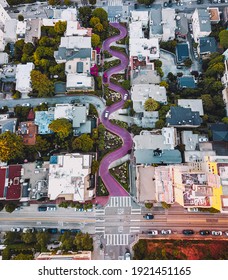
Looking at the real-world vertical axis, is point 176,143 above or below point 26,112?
below

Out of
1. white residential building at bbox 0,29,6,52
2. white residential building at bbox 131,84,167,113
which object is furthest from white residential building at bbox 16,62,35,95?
white residential building at bbox 131,84,167,113

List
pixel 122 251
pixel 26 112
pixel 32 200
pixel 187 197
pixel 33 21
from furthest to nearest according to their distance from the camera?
pixel 33 21 → pixel 26 112 → pixel 32 200 → pixel 122 251 → pixel 187 197

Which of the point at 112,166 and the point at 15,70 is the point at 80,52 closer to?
the point at 15,70

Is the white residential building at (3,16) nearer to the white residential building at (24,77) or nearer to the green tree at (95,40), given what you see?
the white residential building at (24,77)

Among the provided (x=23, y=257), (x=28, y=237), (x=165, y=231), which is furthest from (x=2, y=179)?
(x=165, y=231)

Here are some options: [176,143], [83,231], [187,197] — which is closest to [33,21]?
[176,143]

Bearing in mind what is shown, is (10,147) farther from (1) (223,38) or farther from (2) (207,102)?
(1) (223,38)

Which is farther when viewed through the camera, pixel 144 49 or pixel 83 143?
pixel 144 49

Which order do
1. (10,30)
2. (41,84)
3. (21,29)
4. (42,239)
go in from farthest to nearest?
(10,30)
(21,29)
(41,84)
(42,239)
